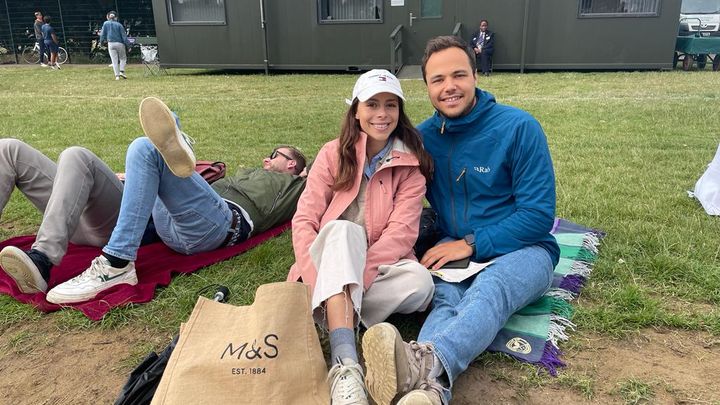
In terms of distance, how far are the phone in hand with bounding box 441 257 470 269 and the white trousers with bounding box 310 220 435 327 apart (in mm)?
215

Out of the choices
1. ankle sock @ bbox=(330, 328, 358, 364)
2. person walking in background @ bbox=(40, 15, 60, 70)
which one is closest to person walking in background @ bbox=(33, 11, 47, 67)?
person walking in background @ bbox=(40, 15, 60, 70)

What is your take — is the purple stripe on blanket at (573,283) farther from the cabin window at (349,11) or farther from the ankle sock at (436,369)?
the cabin window at (349,11)

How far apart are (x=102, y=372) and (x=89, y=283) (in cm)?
68

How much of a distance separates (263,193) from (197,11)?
14.1m

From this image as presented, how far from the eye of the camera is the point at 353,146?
9.35 feet

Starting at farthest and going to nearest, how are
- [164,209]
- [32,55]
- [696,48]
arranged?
1. [32,55]
2. [696,48]
3. [164,209]

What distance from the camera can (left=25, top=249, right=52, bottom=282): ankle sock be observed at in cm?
292

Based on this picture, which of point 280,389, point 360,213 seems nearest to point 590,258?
point 360,213

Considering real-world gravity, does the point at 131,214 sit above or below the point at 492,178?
below

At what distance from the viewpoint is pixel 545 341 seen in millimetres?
2539

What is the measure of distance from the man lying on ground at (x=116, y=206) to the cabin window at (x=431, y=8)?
12334 mm

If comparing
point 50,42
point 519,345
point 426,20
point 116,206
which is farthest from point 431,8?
point 50,42

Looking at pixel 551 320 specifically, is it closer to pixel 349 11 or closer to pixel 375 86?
pixel 375 86

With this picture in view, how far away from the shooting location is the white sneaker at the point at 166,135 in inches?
107
